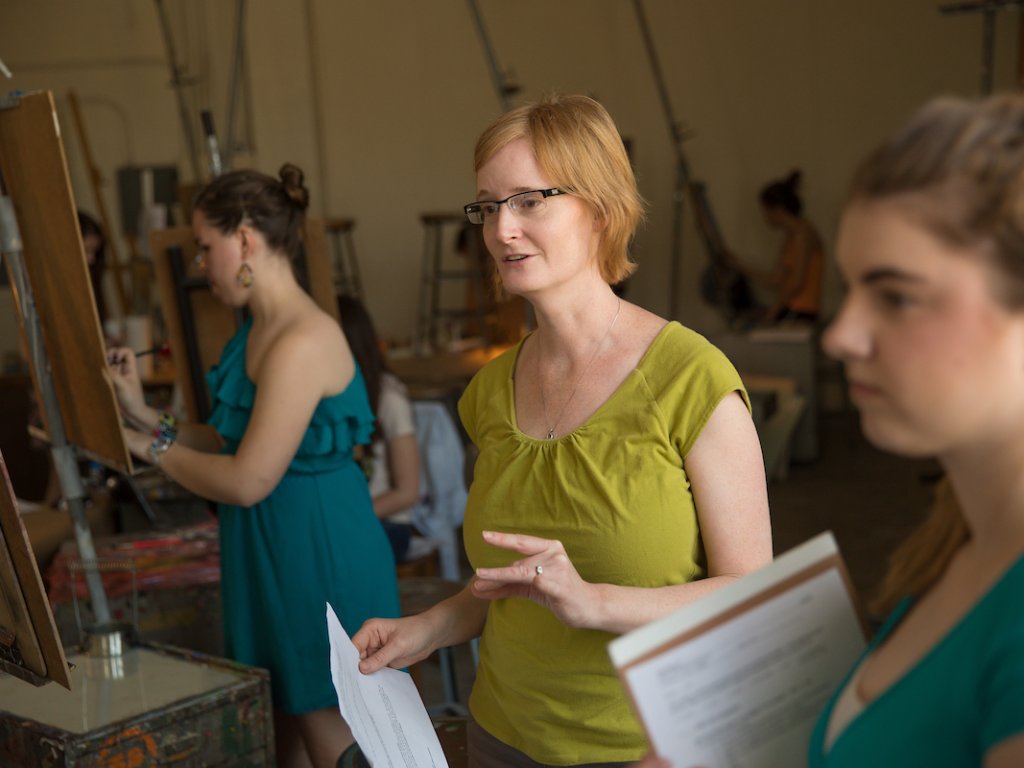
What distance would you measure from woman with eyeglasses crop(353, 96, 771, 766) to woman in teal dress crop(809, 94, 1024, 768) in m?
0.50

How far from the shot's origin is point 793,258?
304 inches

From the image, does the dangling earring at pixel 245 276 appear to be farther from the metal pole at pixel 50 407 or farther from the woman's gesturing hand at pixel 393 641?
the woman's gesturing hand at pixel 393 641

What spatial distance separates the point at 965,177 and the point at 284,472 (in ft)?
5.45

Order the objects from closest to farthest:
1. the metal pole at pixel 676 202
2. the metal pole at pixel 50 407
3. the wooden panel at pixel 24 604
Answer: the wooden panel at pixel 24 604 < the metal pole at pixel 50 407 < the metal pole at pixel 676 202

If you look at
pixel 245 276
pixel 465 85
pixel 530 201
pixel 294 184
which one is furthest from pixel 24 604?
pixel 465 85

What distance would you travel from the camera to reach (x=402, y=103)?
30.5 feet

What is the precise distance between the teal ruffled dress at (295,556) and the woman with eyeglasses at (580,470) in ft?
2.54

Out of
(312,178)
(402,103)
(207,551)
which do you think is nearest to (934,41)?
(402,103)

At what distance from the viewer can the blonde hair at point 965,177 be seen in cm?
71

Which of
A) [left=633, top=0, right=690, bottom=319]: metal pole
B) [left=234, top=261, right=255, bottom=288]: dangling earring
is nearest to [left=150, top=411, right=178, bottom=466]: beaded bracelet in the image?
[left=234, top=261, right=255, bottom=288]: dangling earring

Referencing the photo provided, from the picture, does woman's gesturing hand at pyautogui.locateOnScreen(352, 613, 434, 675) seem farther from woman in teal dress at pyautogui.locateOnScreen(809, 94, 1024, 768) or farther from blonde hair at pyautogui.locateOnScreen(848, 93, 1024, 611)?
blonde hair at pyautogui.locateOnScreen(848, 93, 1024, 611)

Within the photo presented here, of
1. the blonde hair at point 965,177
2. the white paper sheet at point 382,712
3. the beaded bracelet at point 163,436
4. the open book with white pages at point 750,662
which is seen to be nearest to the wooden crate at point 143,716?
the beaded bracelet at point 163,436

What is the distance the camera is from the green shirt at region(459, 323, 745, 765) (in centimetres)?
137

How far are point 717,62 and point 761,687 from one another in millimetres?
8203
